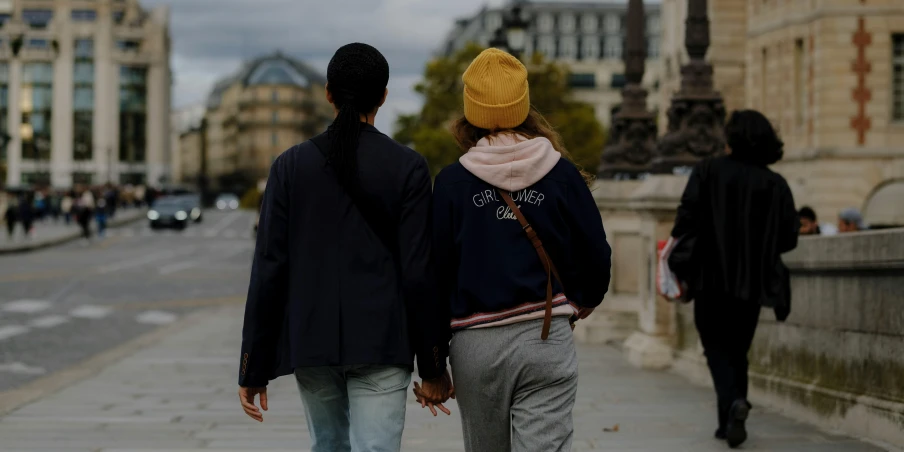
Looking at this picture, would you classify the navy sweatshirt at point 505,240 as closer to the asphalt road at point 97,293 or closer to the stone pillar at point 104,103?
the asphalt road at point 97,293

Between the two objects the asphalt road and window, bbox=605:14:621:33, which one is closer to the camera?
the asphalt road

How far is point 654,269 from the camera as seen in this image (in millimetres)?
11961

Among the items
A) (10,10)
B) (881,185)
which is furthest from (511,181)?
(10,10)

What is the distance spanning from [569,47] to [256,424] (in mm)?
131393

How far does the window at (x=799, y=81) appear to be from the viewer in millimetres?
42263

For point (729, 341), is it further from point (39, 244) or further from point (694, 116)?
point (39, 244)

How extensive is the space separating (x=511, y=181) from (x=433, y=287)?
398 mm

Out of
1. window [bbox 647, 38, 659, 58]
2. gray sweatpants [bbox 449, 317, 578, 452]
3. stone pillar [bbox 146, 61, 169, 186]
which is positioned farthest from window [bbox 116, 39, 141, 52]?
gray sweatpants [bbox 449, 317, 578, 452]

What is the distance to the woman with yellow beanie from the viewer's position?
13.8 feet

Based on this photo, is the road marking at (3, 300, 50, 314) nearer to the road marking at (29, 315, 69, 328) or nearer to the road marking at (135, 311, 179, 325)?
the road marking at (29, 315, 69, 328)

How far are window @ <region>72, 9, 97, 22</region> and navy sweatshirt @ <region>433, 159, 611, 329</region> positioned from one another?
146 meters

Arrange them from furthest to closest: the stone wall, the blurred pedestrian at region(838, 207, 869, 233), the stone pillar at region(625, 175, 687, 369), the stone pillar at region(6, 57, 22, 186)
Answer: the stone pillar at region(6, 57, 22, 186)
the blurred pedestrian at region(838, 207, 869, 233)
the stone pillar at region(625, 175, 687, 369)
the stone wall

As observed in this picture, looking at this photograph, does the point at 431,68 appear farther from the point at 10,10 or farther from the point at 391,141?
the point at 10,10

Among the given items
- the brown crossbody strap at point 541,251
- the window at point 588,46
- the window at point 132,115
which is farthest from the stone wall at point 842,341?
the window at point 132,115
